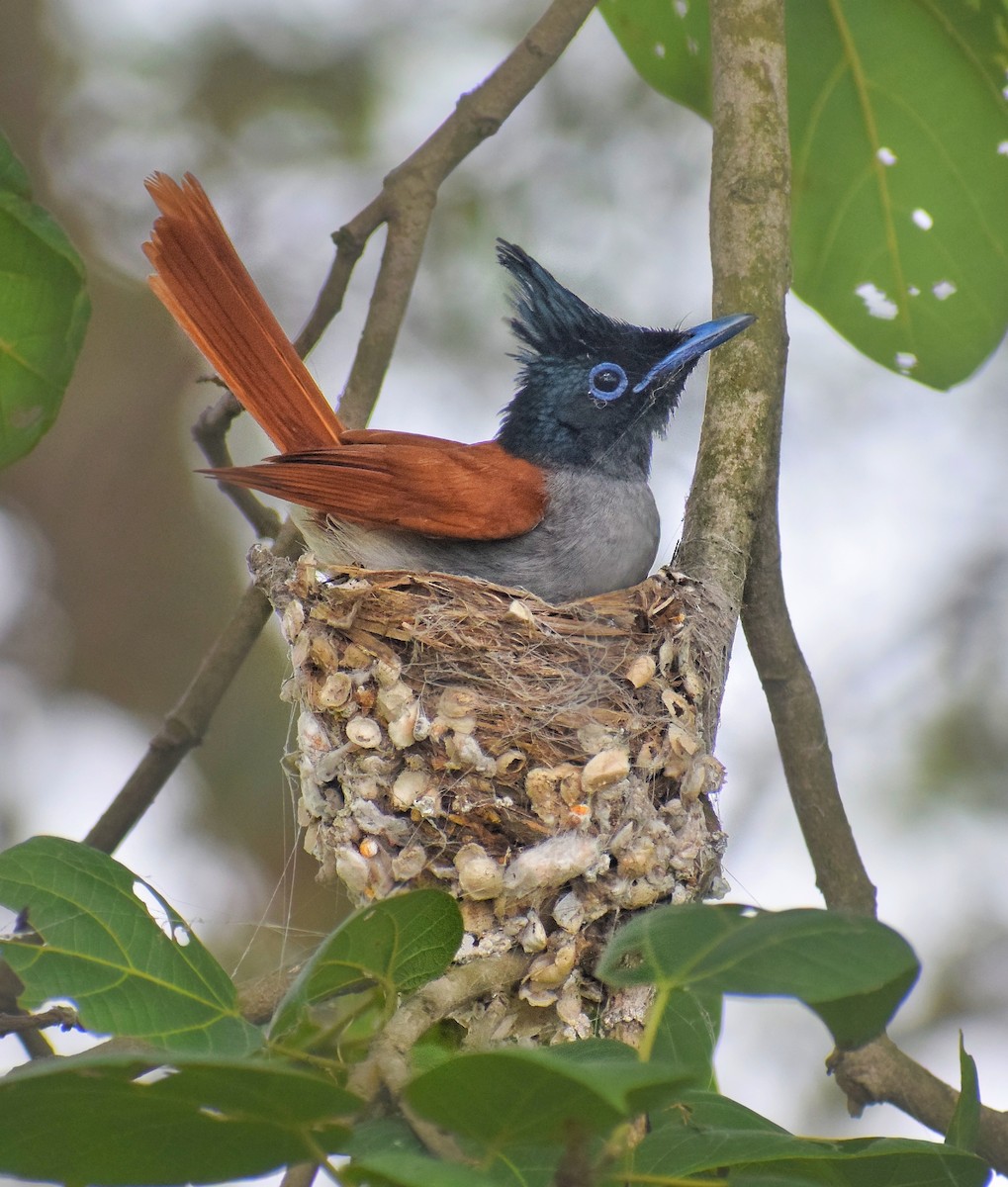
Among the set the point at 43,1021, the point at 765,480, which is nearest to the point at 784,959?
the point at 43,1021

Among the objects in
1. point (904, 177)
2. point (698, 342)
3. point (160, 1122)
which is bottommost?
point (160, 1122)

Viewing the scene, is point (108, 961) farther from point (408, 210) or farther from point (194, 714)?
point (408, 210)

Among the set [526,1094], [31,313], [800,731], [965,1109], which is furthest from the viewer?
[800,731]

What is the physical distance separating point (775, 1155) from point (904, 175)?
310 centimetres

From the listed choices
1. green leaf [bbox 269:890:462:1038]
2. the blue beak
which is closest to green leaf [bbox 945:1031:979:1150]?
green leaf [bbox 269:890:462:1038]

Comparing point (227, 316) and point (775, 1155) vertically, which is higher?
point (227, 316)

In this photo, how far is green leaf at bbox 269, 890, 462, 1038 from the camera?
1.56 m

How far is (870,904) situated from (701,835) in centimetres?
68

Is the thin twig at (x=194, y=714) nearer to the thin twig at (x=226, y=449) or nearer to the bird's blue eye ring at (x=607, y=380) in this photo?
the thin twig at (x=226, y=449)

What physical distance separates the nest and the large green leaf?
136cm

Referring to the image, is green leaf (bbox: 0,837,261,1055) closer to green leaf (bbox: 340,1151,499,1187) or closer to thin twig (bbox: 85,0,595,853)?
green leaf (bbox: 340,1151,499,1187)

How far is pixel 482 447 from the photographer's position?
372 centimetres

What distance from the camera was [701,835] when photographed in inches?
105

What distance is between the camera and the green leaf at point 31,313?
111 inches
